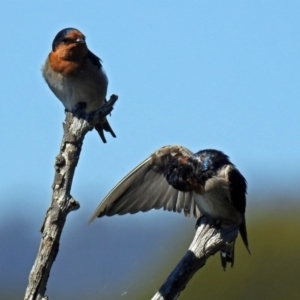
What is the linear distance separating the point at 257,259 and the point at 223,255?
15.8m

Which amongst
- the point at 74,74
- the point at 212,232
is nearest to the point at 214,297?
the point at 74,74

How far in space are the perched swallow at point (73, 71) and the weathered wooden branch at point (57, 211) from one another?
107 inches

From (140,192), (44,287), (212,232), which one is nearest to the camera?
(44,287)

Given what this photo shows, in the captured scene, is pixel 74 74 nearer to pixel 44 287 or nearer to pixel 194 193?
pixel 194 193

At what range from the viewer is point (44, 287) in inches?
200

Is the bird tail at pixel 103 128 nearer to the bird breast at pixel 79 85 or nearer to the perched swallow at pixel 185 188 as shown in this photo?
the bird breast at pixel 79 85

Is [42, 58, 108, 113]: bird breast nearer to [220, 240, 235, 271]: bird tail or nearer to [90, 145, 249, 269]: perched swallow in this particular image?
[90, 145, 249, 269]: perched swallow

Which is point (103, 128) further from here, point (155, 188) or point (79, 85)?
point (155, 188)

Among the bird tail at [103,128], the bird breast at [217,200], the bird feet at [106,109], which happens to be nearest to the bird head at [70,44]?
the bird tail at [103,128]

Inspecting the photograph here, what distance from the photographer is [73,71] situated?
27.5 ft

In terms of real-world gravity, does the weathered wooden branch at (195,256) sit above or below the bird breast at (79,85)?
below

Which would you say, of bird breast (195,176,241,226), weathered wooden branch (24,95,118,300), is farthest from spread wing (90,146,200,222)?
weathered wooden branch (24,95,118,300)

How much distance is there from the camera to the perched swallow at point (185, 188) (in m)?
7.16

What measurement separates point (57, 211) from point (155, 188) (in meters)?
2.69
